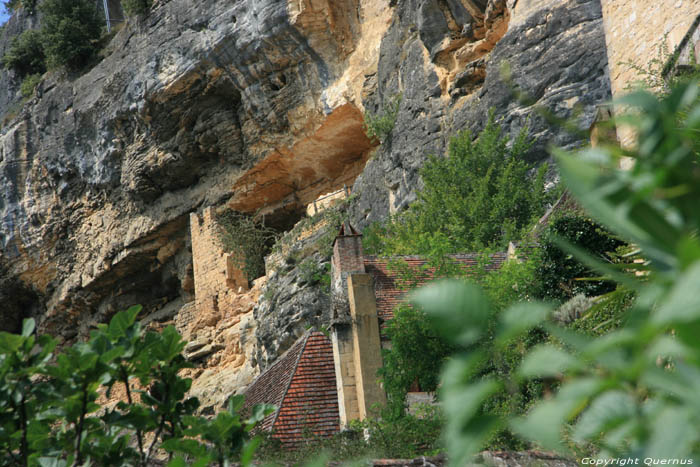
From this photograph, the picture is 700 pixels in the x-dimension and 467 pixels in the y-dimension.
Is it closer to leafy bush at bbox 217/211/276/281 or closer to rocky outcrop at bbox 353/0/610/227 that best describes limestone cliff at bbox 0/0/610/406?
rocky outcrop at bbox 353/0/610/227

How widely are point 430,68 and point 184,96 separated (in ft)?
26.9

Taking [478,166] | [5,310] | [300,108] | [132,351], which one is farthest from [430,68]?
[5,310]

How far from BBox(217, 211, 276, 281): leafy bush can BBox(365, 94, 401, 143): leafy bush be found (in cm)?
509

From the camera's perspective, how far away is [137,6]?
23922mm

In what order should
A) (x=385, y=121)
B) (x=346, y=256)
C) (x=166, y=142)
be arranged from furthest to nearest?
(x=166, y=142)
(x=385, y=121)
(x=346, y=256)

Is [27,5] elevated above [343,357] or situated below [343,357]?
above

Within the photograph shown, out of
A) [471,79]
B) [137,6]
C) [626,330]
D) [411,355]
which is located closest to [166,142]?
[137,6]

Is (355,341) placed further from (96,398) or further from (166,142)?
(166,142)

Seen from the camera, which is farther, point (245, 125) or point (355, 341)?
point (245, 125)

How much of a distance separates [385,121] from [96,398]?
54.8ft

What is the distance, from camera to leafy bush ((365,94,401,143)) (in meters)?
18.2

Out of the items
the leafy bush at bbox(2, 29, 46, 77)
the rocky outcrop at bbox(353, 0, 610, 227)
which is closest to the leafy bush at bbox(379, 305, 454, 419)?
the rocky outcrop at bbox(353, 0, 610, 227)

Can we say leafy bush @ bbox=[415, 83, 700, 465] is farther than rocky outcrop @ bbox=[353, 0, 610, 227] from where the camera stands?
No

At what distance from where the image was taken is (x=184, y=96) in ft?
71.7
